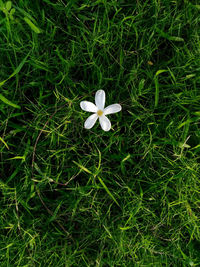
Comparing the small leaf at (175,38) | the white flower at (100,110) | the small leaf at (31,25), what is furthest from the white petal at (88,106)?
the small leaf at (175,38)

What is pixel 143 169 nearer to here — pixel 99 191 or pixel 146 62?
pixel 99 191

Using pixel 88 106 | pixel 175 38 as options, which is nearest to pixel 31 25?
pixel 88 106

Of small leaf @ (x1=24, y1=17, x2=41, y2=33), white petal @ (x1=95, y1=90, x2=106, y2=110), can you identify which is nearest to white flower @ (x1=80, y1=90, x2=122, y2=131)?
white petal @ (x1=95, y1=90, x2=106, y2=110)

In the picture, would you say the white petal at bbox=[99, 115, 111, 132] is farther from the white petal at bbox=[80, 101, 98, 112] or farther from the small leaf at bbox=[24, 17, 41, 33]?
the small leaf at bbox=[24, 17, 41, 33]

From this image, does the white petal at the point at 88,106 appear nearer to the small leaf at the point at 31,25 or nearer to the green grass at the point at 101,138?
the green grass at the point at 101,138

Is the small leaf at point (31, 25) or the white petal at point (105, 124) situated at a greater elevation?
the small leaf at point (31, 25)

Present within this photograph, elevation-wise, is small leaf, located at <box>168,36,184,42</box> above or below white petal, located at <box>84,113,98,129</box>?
above

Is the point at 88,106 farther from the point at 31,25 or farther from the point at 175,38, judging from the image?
the point at 175,38
